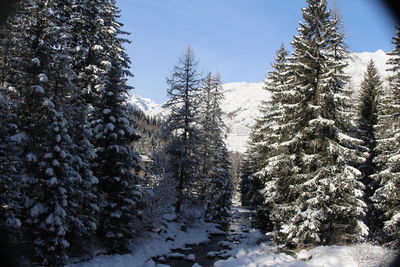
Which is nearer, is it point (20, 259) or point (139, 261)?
point (20, 259)

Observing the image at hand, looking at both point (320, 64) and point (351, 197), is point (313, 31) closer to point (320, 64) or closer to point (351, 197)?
point (320, 64)

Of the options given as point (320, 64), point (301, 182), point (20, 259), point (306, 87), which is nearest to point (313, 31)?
point (320, 64)

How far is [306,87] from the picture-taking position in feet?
57.6

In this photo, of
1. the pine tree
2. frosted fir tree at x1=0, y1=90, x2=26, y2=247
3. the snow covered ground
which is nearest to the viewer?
frosted fir tree at x1=0, y1=90, x2=26, y2=247

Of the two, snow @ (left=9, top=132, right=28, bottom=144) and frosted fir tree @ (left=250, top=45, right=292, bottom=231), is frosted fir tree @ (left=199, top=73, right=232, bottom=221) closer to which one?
frosted fir tree @ (left=250, top=45, right=292, bottom=231)

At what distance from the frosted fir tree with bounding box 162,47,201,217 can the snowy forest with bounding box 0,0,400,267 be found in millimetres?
1529

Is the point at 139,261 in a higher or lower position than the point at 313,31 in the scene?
lower

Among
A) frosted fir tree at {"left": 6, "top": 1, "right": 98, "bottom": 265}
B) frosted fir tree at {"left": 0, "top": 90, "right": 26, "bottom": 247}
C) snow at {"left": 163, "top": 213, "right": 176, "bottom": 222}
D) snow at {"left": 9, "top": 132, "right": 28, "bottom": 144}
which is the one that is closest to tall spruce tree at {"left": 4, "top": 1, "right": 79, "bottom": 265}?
frosted fir tree at {"left": 6, "top": 1, "right": 98, "bottom": 265}

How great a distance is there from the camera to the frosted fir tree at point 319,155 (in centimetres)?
1523

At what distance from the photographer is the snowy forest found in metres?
12.8

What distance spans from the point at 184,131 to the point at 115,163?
1111cm

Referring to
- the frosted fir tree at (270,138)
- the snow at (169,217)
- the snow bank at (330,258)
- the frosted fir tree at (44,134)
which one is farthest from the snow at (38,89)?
the snow at (169,217)

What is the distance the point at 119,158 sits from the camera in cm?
1827

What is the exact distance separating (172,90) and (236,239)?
50.1 ft
